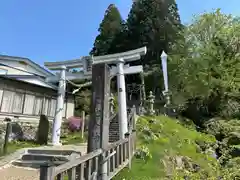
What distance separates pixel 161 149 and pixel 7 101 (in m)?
10.8

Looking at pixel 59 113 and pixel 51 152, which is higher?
Result: pixel 59 113

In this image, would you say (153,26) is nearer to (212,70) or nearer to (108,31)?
(108,31)

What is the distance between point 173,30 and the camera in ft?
93.1

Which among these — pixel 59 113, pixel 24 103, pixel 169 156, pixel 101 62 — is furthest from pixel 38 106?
pixel 169 156

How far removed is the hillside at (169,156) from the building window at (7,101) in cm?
890

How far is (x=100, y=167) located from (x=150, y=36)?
25412 mm

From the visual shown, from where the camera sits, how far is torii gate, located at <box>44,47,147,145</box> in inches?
403

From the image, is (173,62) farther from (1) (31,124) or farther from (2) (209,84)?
(1) (31,124)

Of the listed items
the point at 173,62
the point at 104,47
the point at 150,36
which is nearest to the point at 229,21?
the point at 173,62

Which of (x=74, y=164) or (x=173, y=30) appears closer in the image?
(x=74, y=164)

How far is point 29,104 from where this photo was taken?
15820 mm

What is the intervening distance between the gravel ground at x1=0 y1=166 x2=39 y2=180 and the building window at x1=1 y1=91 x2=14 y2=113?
731cm

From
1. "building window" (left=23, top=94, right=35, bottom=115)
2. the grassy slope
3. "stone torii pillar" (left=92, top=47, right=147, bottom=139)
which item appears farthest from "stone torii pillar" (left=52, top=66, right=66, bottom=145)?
the grassy slope

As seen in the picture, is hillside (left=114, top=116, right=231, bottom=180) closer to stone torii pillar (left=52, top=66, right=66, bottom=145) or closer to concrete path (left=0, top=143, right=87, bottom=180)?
concrete path (left=0, top=143, right=87, bottom=180)
